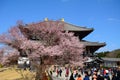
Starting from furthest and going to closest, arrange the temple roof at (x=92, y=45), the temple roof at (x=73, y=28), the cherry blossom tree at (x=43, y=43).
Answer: the temple roof at (x=73, y=28), the temple roof at (x=92, y=45), the cherry blossom tree at (x=43, y=43)

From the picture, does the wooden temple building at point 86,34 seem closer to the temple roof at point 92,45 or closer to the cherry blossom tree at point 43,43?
the temple roof at point 92,45

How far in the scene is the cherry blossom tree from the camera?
953 inches

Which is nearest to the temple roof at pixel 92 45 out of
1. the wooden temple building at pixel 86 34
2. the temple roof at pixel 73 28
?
the wooden temple building at pixel 86 34

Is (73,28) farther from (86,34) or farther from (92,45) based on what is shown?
(92,45)

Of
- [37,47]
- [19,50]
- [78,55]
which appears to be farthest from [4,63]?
[78,55]

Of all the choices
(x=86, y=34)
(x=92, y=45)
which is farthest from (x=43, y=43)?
(x=86, y=34)

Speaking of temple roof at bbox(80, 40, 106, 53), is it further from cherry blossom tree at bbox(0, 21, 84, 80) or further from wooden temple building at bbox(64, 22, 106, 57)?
cherry blossom tree at bbox(0, 21, 84, 80)

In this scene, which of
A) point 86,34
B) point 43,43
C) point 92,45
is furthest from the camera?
point 86,34

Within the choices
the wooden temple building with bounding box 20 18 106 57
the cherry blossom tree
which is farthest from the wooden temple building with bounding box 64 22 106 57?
the cherry blossom tree

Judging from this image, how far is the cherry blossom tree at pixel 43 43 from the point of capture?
24203 mm

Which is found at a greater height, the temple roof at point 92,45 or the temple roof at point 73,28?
the temple roof at point 73,28

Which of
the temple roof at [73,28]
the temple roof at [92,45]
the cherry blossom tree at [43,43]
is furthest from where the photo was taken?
the temple roof at [73,28]

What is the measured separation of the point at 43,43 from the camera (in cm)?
2517

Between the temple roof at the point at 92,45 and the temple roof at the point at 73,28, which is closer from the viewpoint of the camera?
the temple roof at the point at 92,45
